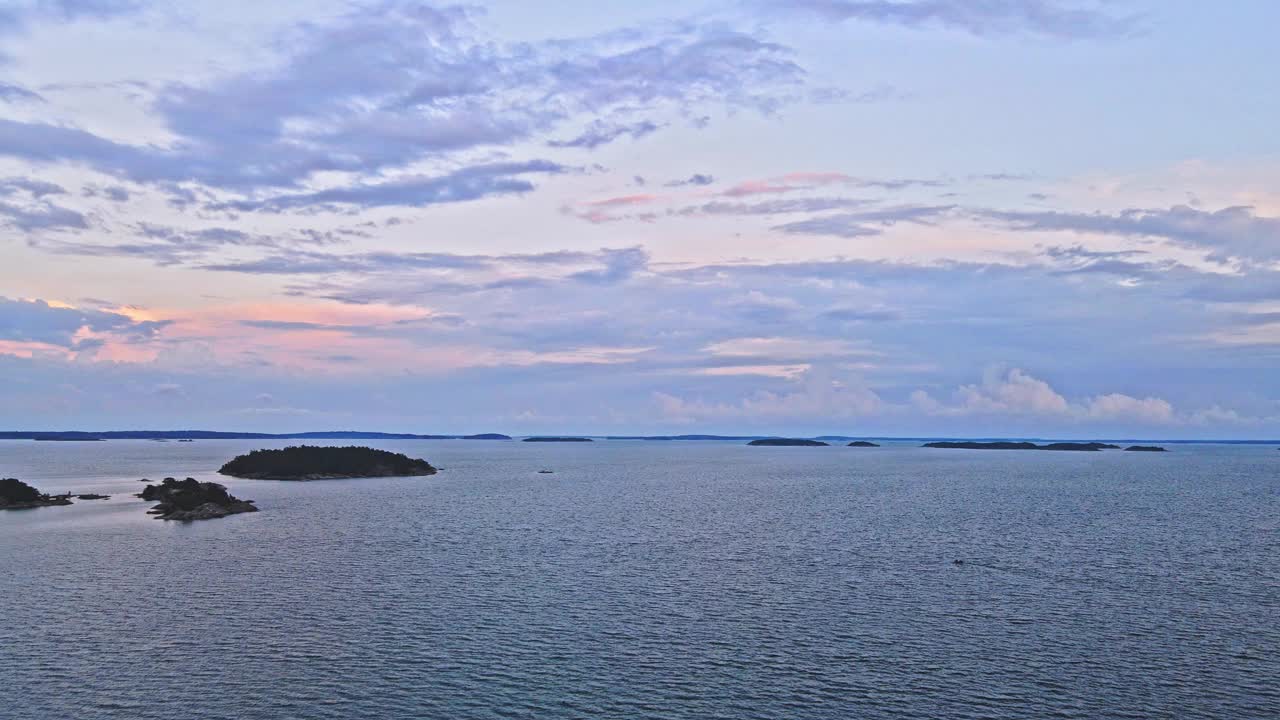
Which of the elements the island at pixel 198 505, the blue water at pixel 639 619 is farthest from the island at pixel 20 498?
the blue water at pixel 639 619

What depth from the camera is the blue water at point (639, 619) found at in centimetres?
4212

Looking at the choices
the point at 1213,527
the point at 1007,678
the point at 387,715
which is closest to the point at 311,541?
the point at 387,715

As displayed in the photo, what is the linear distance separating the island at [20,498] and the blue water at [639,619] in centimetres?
2474

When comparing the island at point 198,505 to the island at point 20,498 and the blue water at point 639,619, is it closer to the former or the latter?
the blue water at point 639,619

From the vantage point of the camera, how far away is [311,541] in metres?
92.2

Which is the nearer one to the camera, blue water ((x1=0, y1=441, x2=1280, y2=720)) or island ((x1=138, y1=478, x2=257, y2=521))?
blue water ((x1=0, y1=441, x2=1280, y2=720))

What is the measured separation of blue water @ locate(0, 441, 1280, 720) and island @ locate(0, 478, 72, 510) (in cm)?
2474

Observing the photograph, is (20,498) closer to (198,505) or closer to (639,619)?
(198,505)

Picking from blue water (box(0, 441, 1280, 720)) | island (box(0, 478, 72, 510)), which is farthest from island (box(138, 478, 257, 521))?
island (box(0, 478, 72, 510))

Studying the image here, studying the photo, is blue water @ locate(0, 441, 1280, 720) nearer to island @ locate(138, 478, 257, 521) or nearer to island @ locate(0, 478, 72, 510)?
island @ locate(138, 478, 257, 521)

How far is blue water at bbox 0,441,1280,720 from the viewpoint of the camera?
42.1m

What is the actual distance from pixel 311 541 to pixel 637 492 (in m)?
79.6

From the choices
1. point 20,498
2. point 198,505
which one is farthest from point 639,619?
point 20,498

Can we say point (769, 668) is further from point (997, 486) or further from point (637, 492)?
point (997, 486)
